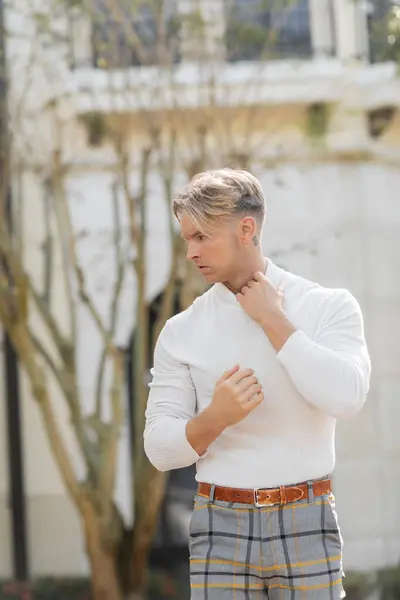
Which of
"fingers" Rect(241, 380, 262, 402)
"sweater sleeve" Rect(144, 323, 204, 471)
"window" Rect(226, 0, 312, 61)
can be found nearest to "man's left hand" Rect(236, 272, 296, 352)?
"fingers" Rect(241, 380, 262, 402)

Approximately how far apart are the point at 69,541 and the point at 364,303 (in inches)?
115

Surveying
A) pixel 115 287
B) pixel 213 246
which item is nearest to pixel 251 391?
pixel 213 246

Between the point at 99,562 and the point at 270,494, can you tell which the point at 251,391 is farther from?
the point at 99,562

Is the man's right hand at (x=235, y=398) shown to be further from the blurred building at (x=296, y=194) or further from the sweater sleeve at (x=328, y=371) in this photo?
the blurred building at (x=296, y=194)

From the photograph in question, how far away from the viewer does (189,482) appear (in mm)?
8648

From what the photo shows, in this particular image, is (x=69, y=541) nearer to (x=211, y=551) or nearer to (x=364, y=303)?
(x=364, y=303)

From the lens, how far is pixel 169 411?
107 inches

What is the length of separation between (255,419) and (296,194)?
247 inches

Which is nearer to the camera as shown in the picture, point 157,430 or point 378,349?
point 157,430

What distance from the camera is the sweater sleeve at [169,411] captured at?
2.64 metres

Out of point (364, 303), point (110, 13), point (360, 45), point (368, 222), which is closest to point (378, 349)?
point (364, 303)

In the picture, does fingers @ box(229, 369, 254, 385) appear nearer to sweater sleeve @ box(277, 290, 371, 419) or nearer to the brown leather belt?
sweater sleeve @ box(277, 290, 371, 419)

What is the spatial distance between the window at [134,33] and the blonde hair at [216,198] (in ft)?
16.3

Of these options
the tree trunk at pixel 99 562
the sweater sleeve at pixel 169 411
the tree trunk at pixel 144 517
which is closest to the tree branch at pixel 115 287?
the tree trunk at pixel 144 517
